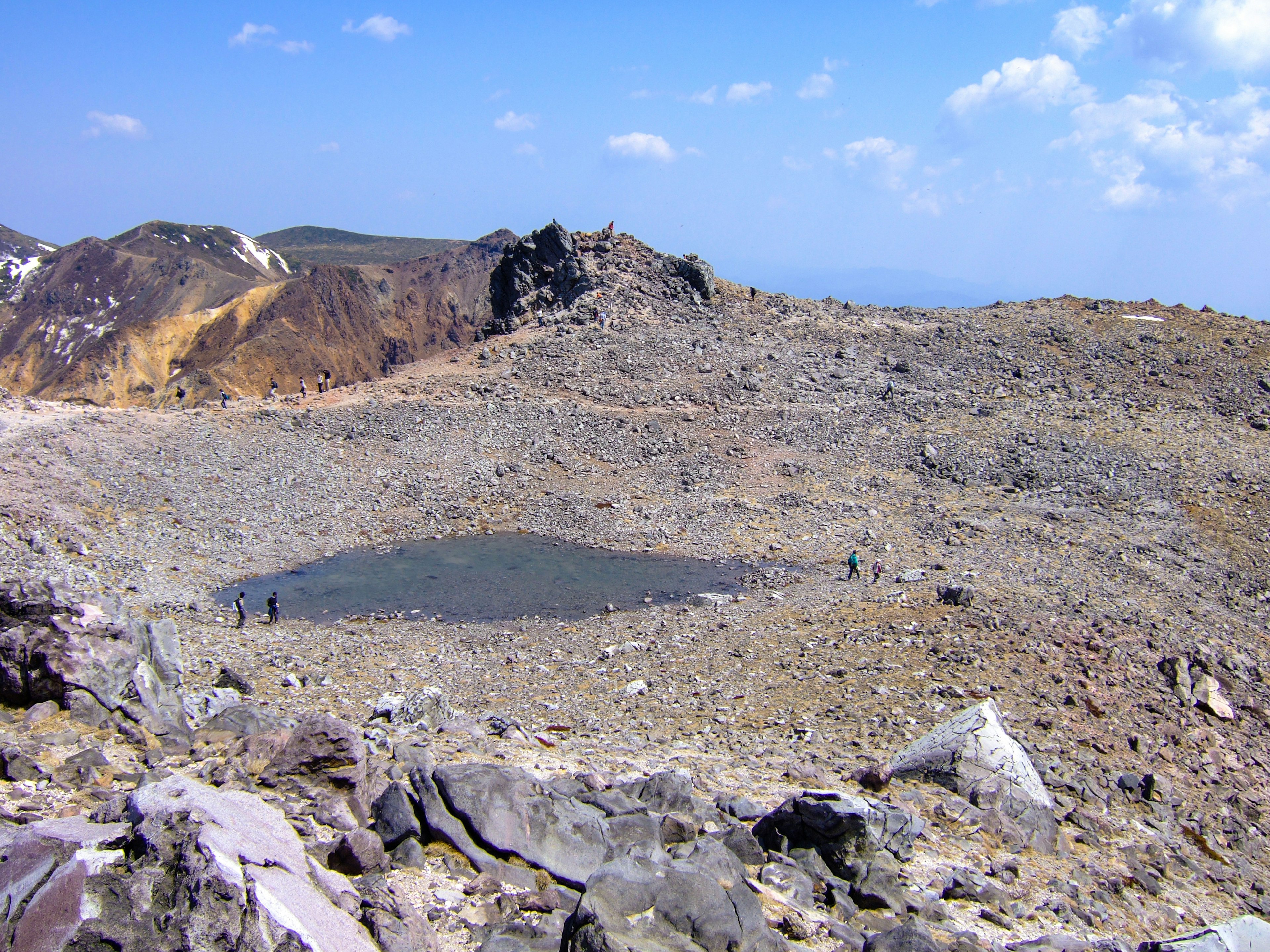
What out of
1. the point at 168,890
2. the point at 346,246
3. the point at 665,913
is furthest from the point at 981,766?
the point at 346,246

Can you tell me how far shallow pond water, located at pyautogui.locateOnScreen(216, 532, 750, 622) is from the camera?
24.1 meters

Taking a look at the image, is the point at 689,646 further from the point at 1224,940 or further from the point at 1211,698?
the point at 1224,940

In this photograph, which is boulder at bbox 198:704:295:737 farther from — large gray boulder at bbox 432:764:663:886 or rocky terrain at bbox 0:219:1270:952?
large gray boulder at bbox 432:764:663:886

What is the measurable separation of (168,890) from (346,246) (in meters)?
186

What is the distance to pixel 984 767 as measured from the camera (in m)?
12.6

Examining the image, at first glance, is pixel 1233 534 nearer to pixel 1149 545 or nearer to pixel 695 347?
pixel 1149 545

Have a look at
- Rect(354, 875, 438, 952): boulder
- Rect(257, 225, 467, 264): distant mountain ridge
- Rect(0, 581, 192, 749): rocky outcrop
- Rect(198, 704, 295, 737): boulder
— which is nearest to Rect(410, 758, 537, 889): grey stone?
Rect(354, 875, 438, 952): boulder

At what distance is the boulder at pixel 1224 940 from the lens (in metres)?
8.23

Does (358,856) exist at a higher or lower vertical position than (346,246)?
lower

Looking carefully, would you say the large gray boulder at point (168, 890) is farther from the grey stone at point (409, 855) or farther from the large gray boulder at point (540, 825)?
the large gray boulder at point (540, 825)

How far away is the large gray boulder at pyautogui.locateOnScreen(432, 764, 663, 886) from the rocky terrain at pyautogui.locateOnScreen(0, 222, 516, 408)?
62.7 meters

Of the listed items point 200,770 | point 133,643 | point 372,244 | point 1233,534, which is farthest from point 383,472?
point 372,244

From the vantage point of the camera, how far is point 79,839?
6.49 meters

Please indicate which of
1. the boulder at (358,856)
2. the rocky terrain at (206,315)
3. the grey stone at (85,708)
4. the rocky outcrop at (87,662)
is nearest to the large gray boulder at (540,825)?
the boulder at (358,856)
